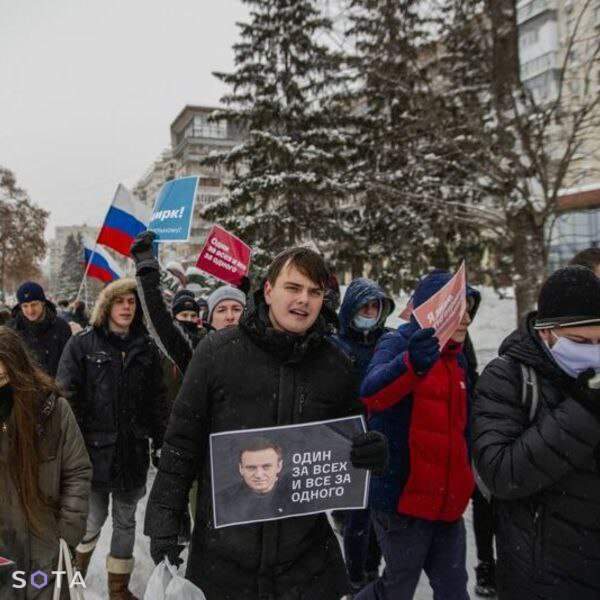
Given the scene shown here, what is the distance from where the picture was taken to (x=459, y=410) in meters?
2.95

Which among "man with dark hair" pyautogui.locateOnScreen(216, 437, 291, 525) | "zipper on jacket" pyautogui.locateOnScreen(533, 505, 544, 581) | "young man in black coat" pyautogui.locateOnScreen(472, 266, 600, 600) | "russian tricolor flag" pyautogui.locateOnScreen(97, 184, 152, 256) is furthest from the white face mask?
"russian tricolor flag" pyautogui.locateOnScreen(97, 184, 152, 256)

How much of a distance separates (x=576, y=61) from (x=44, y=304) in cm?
822

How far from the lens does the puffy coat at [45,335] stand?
573 cm

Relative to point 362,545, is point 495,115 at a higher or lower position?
higher

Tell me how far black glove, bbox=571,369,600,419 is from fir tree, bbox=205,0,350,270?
51.4 ft

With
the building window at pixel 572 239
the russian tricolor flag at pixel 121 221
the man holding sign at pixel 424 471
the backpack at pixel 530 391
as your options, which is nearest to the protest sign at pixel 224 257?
the russian tricolor flag at pixel 121 221

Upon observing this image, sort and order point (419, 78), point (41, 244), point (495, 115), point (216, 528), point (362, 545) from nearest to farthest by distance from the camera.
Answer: point (216, 528), point (362, 545), point (495, 115), point (419, 78), point (41, 244)

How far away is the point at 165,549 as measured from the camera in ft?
6.87

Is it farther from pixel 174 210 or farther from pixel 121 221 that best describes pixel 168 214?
pixel 121 221

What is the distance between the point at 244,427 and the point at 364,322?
1884 millimetres

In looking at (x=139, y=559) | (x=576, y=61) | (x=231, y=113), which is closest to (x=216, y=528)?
(x=139, y=559)

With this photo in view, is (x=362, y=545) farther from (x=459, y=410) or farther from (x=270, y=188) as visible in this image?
(x=270, y=188)

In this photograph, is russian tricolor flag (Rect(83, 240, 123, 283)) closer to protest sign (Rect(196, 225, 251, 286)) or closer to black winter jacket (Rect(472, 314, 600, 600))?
protest sign (Rect(196, 225, 251, 286))

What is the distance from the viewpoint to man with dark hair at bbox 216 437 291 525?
205cm
